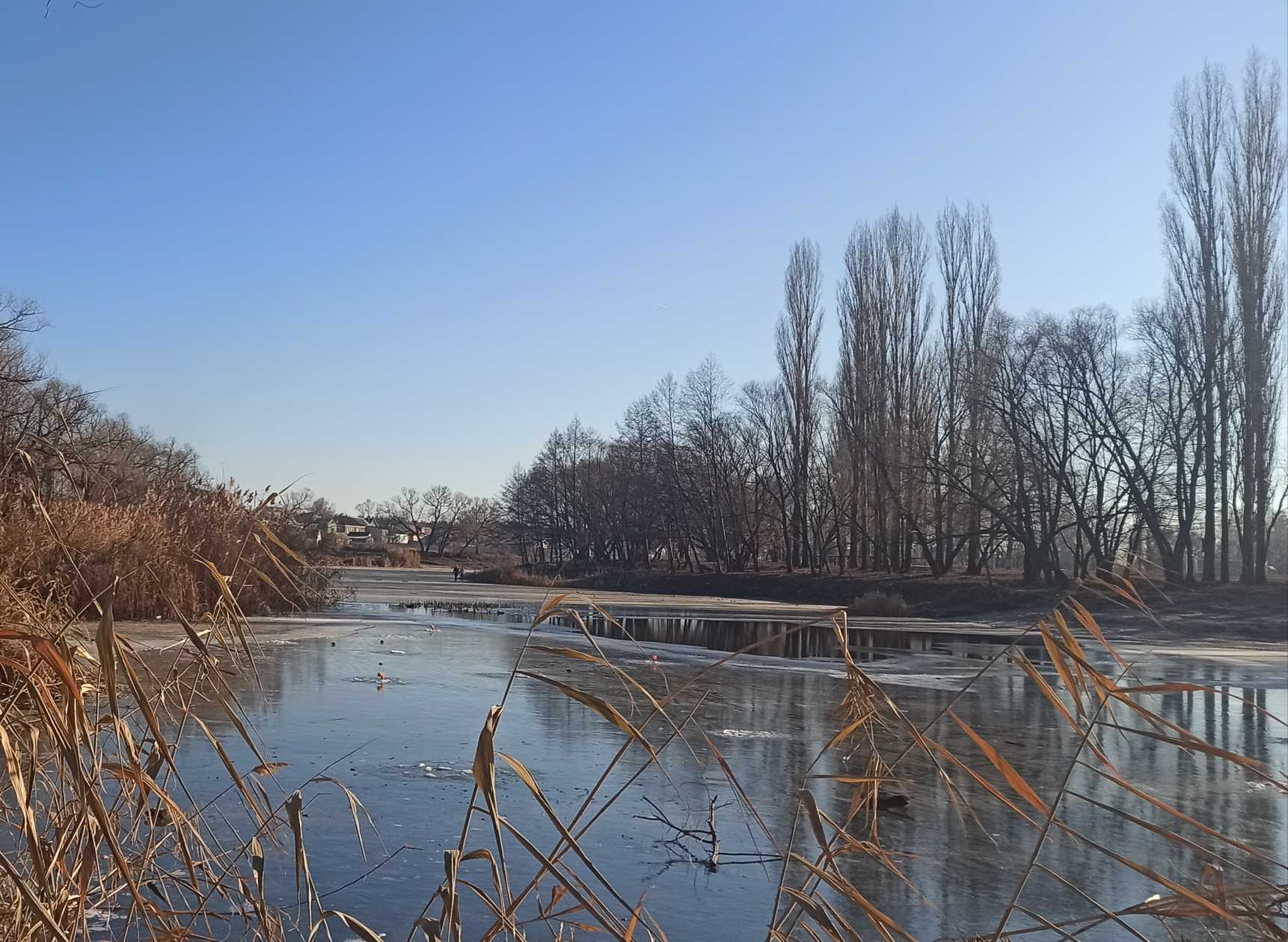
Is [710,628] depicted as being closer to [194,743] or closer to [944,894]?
[194,743]

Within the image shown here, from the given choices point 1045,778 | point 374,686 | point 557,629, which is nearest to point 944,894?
point 1045,778

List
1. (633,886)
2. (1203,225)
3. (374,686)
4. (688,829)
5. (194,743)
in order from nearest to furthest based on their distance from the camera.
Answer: (633,886) → (688,829) → (194,743) → (374,686) → (1203,225)

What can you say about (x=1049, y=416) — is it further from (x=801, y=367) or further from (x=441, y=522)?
(x=441, y=522)

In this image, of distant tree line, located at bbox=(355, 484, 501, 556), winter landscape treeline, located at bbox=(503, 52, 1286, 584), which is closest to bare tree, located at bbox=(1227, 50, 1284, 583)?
winter landscape treeline, located at bbox=(503, 52, 1286, 584)

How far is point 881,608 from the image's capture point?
96.5ft

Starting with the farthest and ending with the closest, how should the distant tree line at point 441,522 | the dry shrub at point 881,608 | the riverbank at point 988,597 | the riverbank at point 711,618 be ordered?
1. the distant tree line at point 441,522
2. the dry shrub at point 881,608
3. the riverbank at point 988,597
4. the riverbank at point 711,618

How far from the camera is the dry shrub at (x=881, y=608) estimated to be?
29.0 meters

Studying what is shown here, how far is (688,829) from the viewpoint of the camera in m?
4.73

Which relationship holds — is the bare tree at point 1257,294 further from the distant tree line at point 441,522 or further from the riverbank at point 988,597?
the distant tree line at point 441,522

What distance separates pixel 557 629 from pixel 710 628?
410 cm

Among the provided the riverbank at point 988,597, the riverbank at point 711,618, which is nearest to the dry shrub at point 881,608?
the riverbank at point 988,597

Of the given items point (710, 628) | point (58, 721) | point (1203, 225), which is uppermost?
point (1203, 225)

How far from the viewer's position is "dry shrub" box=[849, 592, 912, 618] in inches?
1141

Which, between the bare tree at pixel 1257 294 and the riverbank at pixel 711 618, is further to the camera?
the bare tree at pixel 1257 294
